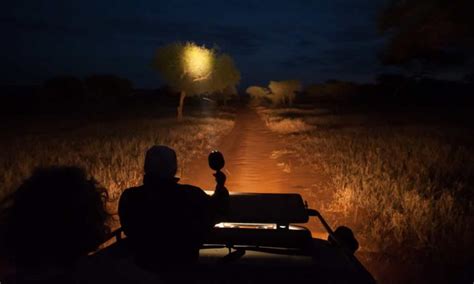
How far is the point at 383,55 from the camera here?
1081 centimetres

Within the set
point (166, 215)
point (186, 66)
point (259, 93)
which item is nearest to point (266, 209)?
point (166, 215)

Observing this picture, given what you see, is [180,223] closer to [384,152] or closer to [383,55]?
[383,55]

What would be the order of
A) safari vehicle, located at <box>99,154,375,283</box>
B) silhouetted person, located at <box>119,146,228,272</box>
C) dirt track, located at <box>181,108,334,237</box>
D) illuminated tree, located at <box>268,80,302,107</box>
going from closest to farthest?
safari vehicle, located at <box>99,154,375,283</box>, silhouetted person, located at <box>119,146,228,272</box>, dirt track, located at <box>181,108,334,237</box>, illuminated tree, located at <box>268,80,302,107</box>

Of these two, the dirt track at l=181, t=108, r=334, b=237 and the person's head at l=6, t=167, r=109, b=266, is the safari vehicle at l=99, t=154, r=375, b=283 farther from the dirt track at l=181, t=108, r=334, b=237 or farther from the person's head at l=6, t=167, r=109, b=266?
the dirt track at l=181, t=108, r=334, b=237

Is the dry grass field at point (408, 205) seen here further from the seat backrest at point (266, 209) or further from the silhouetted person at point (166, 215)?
the silhouetted person at point (166, 215)

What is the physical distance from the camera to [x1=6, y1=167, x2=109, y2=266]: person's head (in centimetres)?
236

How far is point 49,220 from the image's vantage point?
2.35m

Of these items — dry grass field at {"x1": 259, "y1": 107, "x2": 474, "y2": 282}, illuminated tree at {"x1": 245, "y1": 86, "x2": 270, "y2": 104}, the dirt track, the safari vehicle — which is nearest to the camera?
the safari vehicle

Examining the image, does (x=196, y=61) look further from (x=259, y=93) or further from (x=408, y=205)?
(x=259, y=93)

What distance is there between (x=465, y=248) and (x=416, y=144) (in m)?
11.7

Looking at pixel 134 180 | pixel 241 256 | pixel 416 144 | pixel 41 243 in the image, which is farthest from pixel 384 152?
pixel 41 243

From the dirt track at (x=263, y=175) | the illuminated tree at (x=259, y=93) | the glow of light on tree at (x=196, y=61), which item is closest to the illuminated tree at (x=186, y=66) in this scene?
the glow of light on tree at (x=196, y=61)

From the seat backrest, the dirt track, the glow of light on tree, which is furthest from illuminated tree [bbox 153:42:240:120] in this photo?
the seat backrest

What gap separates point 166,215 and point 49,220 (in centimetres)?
71
